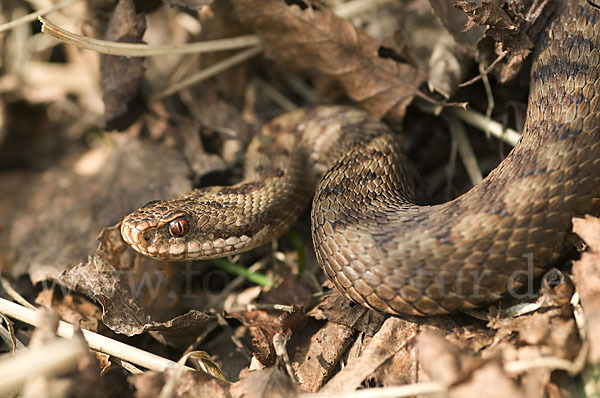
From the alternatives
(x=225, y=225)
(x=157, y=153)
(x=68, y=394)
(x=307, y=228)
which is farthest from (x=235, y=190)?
(x=68, y=394)

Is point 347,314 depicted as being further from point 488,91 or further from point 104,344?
point 488,91

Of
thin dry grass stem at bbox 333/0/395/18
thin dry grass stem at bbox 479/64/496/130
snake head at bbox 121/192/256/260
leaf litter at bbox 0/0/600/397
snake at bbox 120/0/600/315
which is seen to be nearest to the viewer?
leaf litter at bbox 0/0/600/397

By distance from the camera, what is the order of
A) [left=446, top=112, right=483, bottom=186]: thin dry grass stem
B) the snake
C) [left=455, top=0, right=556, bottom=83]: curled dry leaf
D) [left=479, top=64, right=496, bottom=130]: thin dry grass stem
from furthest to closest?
[left=446, top=112, right=483, bottom=186]: thin dry grass stem < [left=479, top=64, right=496, bottom=130]: thin dry grass stem < [left=455, top=0, right=556, bottom=83]: curled dry leaf < the snake

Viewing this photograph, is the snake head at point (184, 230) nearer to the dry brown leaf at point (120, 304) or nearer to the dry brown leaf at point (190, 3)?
the dry brown leaf at point (120, 304)

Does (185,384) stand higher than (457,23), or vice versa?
(457,23)

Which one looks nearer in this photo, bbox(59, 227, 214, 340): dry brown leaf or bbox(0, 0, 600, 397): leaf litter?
bbox(0, 0, 600, 397): leaf litter

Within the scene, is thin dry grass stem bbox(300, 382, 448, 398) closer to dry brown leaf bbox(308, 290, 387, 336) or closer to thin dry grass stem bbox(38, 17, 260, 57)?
dry brown leaf bbox(308, 290, 387, 336)

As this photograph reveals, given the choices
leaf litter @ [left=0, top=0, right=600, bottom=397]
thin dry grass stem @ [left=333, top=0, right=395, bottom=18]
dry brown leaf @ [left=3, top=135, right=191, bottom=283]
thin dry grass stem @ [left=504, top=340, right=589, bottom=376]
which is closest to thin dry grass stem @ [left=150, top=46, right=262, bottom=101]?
leaf litter @ [left=0, top=0, right=600, bottom=397]

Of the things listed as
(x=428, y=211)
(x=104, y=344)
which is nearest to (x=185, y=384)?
(x=104, y=344)
